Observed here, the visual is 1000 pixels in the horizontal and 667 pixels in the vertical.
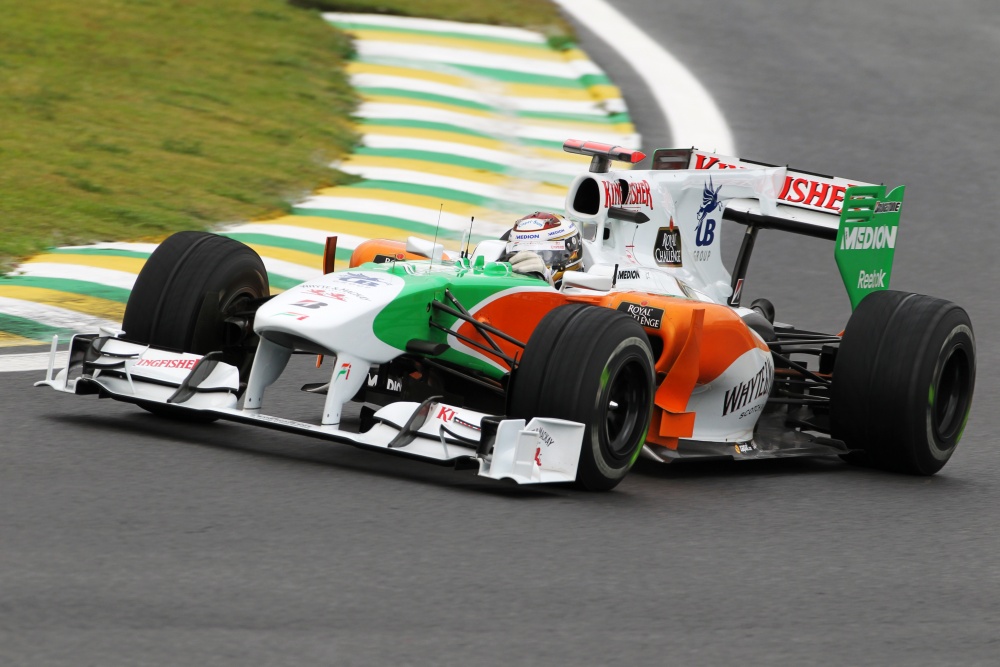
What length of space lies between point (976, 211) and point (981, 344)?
145 inches

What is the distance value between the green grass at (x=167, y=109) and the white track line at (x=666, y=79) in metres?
0.65

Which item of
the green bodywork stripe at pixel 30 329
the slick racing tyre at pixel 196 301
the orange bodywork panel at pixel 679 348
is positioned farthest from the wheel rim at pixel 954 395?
the green bodywork stripe at pixel 30 329

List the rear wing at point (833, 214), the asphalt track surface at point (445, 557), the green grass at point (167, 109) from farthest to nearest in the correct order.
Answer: the green grass at point (167, 109)
the rear wing at point (833, 214)
the asphalt track surface at point (445, 557)

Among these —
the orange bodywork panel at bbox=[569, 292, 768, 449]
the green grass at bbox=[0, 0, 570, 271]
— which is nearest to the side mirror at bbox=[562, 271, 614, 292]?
the orange bodywork panel at bbox=[569, 292, 768, 449]

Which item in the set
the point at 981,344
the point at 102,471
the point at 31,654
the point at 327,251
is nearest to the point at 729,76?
the point at 981,344

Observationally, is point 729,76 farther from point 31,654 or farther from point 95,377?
point 31,654

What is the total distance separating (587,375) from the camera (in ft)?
19.3

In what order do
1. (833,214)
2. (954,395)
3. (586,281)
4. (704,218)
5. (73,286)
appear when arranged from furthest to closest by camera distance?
(73,286) < (833,214) < (704,218) < (954,395) < (586,281)

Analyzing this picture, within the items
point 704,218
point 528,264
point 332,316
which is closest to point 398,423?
point 332,316

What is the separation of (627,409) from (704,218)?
2027mm

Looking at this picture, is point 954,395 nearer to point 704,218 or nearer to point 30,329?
point 704,218

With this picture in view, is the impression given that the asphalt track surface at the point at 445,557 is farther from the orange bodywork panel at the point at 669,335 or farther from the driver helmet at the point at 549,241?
the driver helmet at the point at 549,241

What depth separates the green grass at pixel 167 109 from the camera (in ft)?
37.7

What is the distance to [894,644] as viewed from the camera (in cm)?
457
